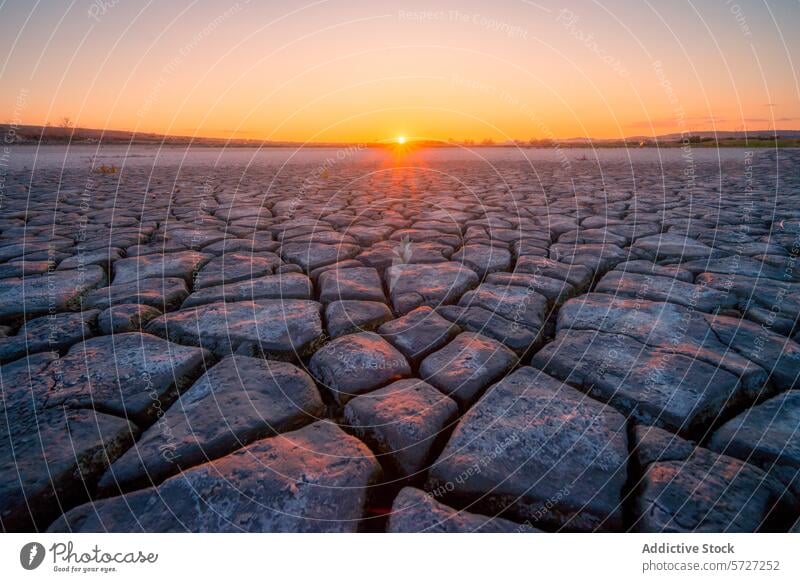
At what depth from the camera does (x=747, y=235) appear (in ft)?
7.72

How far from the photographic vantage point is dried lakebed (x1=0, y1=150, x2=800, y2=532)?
735 mm

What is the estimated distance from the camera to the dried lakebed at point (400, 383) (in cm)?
74

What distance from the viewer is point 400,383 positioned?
1058 mm
